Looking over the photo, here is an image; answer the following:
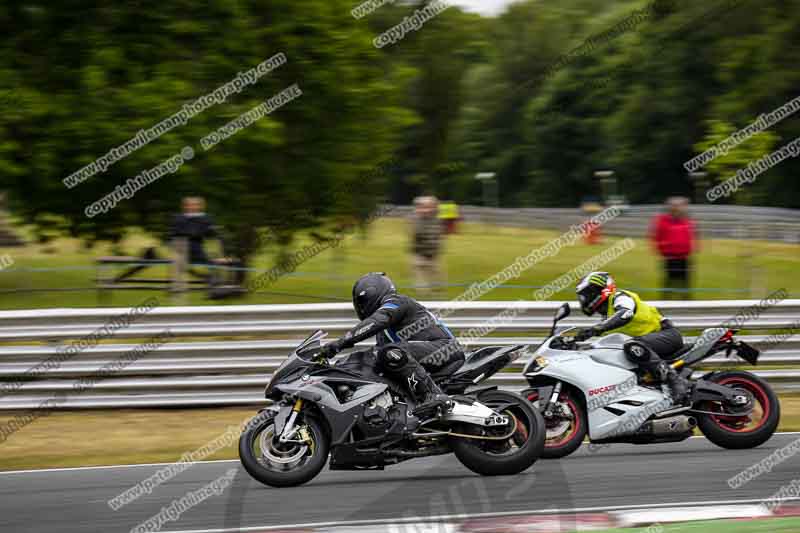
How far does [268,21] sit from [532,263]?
29.3 feet

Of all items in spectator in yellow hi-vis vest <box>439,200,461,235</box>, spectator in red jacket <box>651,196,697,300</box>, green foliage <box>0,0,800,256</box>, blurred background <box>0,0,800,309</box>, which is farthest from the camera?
spectator in yellow hi-vis vest <box>439,200,461,235</box>

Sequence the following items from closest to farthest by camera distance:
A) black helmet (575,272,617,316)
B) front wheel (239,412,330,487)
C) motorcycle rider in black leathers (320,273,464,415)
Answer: front wheel (239,412,330,487) → motorcycle rider in black leathers (320,273,464,415) → black helmet (575,272,617,316)

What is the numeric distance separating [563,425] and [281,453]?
2.51 metres

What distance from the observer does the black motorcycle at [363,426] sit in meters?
7.86

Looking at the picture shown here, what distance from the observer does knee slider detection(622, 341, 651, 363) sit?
923cm

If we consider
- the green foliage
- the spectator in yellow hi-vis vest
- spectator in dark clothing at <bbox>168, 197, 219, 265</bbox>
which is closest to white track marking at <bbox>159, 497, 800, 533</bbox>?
spectator in dark clothing at <bbox>168, 197, 219, 265</bbox>

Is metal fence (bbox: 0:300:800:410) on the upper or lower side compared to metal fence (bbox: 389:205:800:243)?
upper

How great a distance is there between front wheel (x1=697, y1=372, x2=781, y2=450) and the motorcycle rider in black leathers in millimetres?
2315

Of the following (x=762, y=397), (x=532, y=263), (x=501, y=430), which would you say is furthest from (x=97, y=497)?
(x=532, y=263)

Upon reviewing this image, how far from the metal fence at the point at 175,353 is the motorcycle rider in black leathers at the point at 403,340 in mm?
3283

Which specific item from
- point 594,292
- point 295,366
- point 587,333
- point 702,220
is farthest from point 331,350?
point 702,220

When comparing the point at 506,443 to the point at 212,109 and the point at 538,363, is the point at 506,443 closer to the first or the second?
the point at 538,363

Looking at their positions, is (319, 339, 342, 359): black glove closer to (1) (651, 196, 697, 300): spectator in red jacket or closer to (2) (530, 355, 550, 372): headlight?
(2) (530, 355, 550, 372): headlight

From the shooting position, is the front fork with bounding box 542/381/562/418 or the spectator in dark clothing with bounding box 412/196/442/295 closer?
the front fork with bounding box 542/381/562/418
